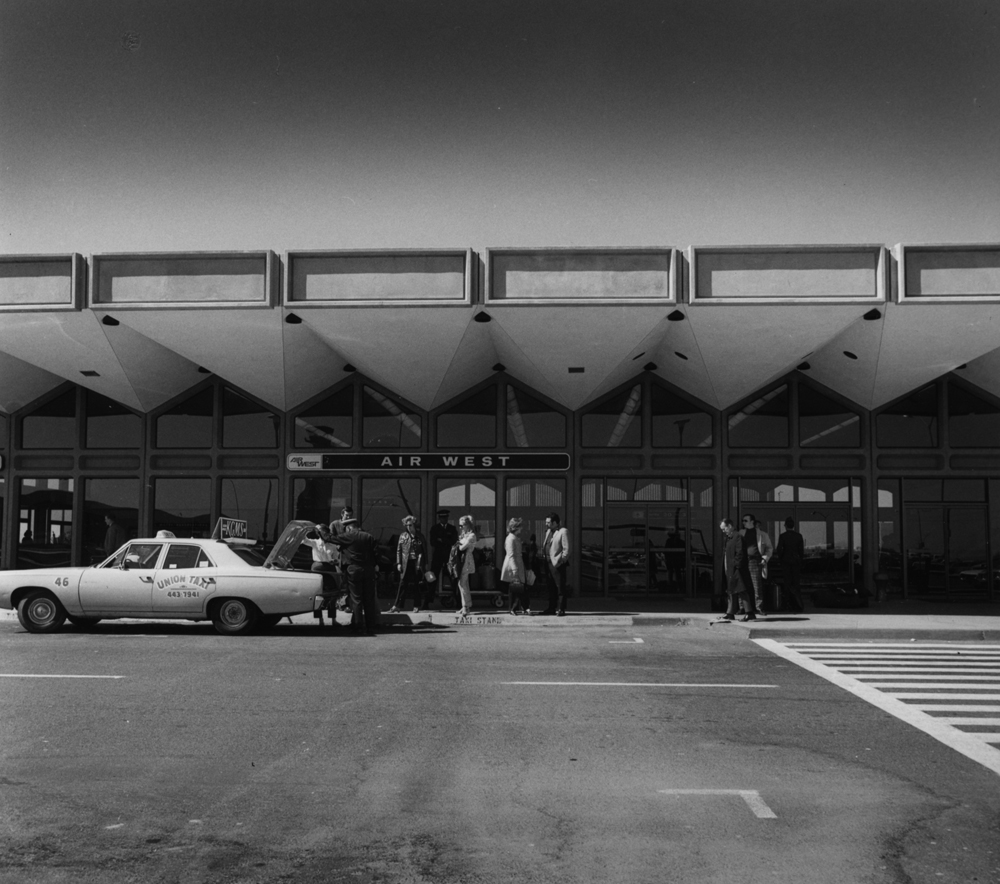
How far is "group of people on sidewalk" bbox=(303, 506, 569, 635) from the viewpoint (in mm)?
14867

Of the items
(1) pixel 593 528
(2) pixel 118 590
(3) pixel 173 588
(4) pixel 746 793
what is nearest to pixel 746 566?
(1) pixel 593 528

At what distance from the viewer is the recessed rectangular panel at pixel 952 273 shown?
17172mm

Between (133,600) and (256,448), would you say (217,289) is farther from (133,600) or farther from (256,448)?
(133,600)

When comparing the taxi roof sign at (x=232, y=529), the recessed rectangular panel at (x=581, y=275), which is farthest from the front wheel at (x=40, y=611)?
the recessed rectangular panel at (x=581, y=275)

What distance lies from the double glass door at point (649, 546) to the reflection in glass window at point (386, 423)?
4496 mm

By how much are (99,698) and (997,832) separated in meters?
7.14

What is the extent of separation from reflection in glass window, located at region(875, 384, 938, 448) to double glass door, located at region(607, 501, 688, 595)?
447 cm

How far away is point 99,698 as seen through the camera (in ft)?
29.5

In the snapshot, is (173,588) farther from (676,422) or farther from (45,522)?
(676,422)

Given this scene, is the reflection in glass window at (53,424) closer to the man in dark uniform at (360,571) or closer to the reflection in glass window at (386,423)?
the reflection in glass window at (386,423)

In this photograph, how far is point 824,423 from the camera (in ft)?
69.6

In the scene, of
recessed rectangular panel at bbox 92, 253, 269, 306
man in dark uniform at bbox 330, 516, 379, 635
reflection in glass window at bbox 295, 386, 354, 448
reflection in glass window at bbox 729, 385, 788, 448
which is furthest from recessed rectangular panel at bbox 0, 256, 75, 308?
reflection in glass window at bbox 729, 385, 788, 448

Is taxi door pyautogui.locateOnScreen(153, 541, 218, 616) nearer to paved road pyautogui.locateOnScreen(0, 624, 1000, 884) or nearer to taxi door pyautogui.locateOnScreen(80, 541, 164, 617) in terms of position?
taxi door pyautogui.locateOnScreen(80, 541, 164, 617)

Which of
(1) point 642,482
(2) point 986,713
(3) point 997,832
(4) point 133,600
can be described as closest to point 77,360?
(4) point 133,600
